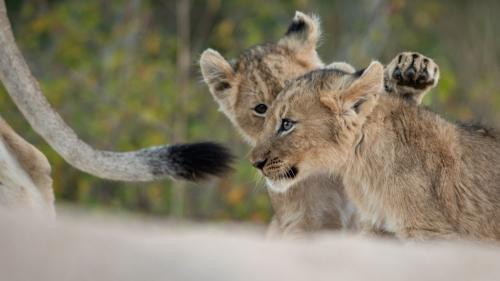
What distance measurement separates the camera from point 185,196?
1166cm

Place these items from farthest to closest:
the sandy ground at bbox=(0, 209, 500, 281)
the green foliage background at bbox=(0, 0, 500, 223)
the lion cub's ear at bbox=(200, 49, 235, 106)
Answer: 1. the green foliage background at bbox=(0, 0, 500, 223)
2. the lion cub's ear at bbox=(200, 49, 235, 106)
3. the sandy ground at bbox=(0, 209, 500, 281)

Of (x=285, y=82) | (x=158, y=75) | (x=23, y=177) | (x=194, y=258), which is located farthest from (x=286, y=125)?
(x=158, y=75)

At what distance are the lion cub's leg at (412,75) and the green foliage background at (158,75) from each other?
3390mm

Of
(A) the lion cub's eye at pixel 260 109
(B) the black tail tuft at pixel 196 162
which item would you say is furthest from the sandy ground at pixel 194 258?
(A) the lion cub's eye at pixel 260 109

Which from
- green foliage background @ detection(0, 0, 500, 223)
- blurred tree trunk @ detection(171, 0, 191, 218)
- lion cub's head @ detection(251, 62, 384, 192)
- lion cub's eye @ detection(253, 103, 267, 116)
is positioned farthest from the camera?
green foliage background @ detection(0, 0, 500, 223)

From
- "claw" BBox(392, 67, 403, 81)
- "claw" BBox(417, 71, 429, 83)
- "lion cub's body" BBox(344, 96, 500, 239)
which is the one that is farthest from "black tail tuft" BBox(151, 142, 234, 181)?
"claw" BBox(417, 71, 429, 83)

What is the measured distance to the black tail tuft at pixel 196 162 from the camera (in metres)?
6.96

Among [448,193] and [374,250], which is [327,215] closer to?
[448,193]

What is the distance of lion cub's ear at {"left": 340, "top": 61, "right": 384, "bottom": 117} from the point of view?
6371 mm

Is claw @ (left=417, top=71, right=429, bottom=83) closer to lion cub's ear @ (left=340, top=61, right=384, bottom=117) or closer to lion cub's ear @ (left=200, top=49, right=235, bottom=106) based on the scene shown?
lion cub's ear @ (left=340, top=61, right=384, bottom=117)

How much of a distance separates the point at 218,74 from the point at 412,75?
4.50 ft

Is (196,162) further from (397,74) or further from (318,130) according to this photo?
(397,74)

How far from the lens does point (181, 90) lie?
12.0 meters

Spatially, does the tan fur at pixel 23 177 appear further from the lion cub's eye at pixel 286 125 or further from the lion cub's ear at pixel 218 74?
the lion cub's ear at pixel 218 74
